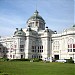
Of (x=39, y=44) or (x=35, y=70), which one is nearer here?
(x=35, y=70)

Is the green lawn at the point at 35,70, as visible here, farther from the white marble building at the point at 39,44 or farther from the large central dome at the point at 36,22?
the large central dome at the point at 36,22

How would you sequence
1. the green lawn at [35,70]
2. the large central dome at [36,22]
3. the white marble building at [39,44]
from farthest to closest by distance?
the large central dome at [36,22] < the white marble building at [39,44] < the green lawn at [35,70]

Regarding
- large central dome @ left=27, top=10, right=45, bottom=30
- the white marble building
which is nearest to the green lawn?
the white marble building

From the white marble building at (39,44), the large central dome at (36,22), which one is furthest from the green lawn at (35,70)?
the large central dome at (36,22)

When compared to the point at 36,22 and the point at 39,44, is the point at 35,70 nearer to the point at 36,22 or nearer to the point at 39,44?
the point at 39,44

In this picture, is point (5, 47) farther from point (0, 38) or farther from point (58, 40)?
point (58, 40)

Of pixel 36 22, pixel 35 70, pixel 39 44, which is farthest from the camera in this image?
pixel 36 22

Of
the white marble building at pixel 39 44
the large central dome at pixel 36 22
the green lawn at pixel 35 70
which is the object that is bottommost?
the green lawn at pixel 35 70

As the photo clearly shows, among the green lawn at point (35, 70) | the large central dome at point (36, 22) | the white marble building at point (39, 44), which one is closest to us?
the green lawn at point (35, 70)

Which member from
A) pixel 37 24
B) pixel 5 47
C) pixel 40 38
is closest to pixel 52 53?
pixel 40 38

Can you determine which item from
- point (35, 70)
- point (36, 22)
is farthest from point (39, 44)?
point (35, 70)

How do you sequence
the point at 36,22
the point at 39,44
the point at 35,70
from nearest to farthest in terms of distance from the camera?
1. the point at 35,70
2. the point at 39,44
3. the point at 36,22

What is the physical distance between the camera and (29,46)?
65750 millimetres

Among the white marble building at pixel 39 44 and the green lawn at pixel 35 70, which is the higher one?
the white marble building at pixel 39 44
